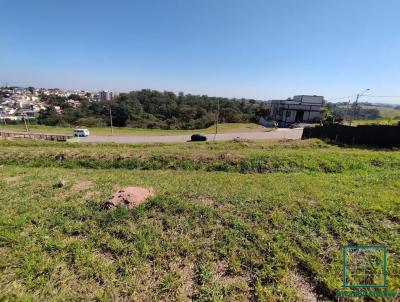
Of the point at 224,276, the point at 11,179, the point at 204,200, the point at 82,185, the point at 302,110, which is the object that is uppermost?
the point at 302,110

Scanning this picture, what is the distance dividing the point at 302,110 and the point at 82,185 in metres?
46.7

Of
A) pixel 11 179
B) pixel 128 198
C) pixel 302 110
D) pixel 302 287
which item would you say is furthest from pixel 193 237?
pixel 302 110

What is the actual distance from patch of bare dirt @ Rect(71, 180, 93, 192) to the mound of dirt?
1.48 meters

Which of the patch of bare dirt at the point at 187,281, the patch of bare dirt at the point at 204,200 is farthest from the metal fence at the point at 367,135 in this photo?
the patch of bare dirt at the point at 187,281

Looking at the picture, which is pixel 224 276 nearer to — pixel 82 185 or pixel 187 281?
pixel 187 281

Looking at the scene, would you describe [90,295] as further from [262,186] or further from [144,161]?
[144,161]

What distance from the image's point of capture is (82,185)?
20.3 feet

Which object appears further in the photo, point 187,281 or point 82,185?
point 82,185

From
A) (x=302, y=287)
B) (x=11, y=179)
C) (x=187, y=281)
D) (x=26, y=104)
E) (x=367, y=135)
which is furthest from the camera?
(x=26, y=104)

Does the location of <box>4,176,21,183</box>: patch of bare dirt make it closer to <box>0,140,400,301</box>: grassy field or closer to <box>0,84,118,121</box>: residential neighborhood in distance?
<box>0,140,400,301</box>: grassy field

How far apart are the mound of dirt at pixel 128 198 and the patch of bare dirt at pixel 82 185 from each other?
1.48 m

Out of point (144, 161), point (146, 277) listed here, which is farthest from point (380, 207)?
point (144, 161)

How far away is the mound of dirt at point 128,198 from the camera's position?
15.6ft

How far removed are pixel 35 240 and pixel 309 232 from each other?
4.79 m
